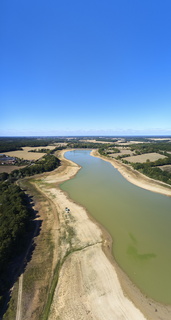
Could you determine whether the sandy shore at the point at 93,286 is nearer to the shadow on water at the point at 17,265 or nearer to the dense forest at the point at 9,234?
the shadow on water at the point at 17,265

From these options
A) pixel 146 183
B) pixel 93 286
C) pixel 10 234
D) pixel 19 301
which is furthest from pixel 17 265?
pixel 146 183

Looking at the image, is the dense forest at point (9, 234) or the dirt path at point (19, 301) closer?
the dirt path at point (19, 301)

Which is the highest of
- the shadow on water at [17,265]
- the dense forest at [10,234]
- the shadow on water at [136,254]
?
the dense forest at [10,234]

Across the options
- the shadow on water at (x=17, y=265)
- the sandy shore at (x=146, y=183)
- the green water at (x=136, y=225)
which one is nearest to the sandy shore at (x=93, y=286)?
the green water at (x=136, y=225)

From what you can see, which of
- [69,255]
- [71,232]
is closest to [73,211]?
[71,232]

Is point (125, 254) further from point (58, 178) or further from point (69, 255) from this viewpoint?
point (58, 178)

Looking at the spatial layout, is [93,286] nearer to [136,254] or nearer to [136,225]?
[136,254]

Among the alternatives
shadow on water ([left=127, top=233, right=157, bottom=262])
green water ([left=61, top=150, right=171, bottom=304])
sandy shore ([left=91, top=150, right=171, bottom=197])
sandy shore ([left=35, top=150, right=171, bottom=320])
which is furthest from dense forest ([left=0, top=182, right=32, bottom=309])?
sandy shore ([left=91, top=150, right=171, bottom=197])

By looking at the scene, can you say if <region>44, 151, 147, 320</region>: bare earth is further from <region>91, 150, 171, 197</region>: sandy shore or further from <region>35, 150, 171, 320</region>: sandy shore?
<region>91, 150, 171, 197</region>: sandy shore
